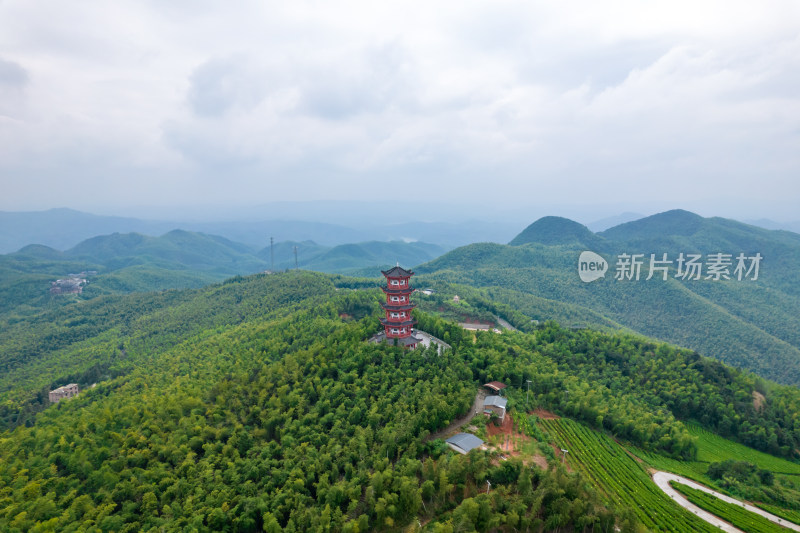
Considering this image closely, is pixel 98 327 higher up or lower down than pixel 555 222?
lower down

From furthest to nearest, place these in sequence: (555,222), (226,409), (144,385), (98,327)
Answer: (555,222) < (98,327) < (144,385) < (226,409)

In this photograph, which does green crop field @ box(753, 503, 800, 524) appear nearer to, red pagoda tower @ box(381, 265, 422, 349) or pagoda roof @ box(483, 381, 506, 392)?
pagoda roof @ box(483, 381, 506, 392)

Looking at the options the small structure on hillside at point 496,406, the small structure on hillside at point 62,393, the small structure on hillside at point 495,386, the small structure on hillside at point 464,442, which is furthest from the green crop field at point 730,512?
the small structure on hillside at point 62,393

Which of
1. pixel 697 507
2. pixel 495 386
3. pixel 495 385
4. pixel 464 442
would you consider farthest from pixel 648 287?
pixel 464 442

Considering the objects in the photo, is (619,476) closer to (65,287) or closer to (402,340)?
(402,340)

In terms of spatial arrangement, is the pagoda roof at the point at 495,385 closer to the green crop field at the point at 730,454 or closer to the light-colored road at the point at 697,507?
the light-colored road at the point at 697,507

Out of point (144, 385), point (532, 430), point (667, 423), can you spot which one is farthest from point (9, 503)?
point (667, 423)

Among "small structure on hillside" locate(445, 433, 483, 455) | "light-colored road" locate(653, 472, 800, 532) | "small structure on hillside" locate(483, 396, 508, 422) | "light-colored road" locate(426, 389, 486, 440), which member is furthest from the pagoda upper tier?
"light-colored road" locate(653, 472, 800, 532)

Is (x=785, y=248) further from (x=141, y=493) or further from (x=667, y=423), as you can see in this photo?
(x=141, y=493)
